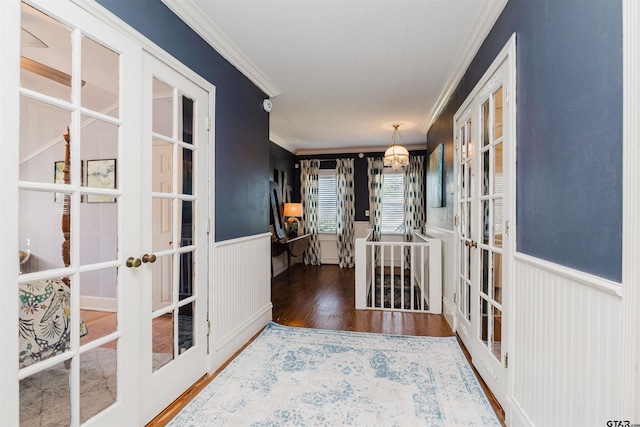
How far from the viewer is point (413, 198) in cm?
638

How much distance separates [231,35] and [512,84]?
1859 millimetres

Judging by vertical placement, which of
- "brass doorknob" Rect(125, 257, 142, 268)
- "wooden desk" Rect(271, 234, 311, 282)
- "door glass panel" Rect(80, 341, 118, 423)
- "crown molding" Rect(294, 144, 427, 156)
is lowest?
"door glass panel" Rect(80, 341, 118, 423)

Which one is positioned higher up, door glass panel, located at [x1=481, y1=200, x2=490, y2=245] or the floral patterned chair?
door glass panel, located at [x1=481, y1=200, x2=490, y2=245]

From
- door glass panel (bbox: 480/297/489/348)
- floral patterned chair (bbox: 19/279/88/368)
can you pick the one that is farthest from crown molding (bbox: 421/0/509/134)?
floral patterned chair (bbox: 19/279/88/368)

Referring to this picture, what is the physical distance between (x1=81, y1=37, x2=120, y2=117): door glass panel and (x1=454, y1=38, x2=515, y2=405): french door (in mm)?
→ 2008

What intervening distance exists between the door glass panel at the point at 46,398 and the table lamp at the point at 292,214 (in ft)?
15.2

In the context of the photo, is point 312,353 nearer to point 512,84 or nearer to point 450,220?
point 450,220

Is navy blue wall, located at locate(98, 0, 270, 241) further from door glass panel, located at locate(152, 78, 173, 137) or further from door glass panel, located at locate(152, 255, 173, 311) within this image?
door glass panel, located at locate(152, 255, 173, 311)

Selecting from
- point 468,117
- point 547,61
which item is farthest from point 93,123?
point 468,117

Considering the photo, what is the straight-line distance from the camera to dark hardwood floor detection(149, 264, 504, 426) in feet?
7.05

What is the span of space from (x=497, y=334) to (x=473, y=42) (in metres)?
2.02

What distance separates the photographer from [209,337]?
2.26 m

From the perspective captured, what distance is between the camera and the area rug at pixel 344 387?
1.74 meters

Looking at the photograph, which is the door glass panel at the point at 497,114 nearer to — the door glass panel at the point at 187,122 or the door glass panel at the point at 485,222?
the door glass panel at the point at 485,222
